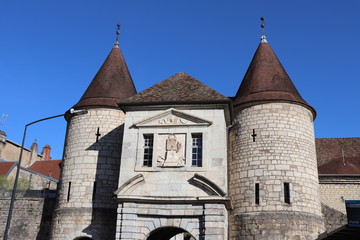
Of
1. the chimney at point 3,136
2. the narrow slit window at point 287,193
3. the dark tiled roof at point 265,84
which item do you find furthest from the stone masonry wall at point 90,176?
the chimney at point 3,136

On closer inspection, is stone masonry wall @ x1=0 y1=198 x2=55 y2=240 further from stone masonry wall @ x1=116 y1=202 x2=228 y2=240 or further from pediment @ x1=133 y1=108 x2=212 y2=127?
pediment @ x1=133 y1=108 x2=212 y2=127

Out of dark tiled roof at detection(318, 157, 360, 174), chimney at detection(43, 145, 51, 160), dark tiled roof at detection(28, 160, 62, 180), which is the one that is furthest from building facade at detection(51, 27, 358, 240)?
chimney at detection(43, 145, 51, 160)

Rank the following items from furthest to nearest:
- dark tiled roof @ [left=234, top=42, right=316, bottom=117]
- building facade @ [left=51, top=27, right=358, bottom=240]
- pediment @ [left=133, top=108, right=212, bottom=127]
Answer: dark tiled roof @ [left=234, top=42, right=316, bottom=117], pediment @ [left=133, top=108, right=212, bottom=127], building facade @ [left=51, top=27, right=358, bottom=240]

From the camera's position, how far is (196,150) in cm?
1750

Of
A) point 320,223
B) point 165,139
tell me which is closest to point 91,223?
point 165,139

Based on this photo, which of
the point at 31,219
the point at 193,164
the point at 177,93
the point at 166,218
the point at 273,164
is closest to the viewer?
the point at 166,218

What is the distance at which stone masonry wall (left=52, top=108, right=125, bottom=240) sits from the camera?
19.5m

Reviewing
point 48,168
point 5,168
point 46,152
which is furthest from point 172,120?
point 46,152

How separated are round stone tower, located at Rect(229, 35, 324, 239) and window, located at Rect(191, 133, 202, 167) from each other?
3235 millimetres

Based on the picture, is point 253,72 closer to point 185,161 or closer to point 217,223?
point 185,161

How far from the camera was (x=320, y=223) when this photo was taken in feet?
62.5

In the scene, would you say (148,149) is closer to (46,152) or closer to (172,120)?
(172,120)

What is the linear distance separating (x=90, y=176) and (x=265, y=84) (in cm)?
991

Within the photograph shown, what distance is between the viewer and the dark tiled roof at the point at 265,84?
67.1ft
